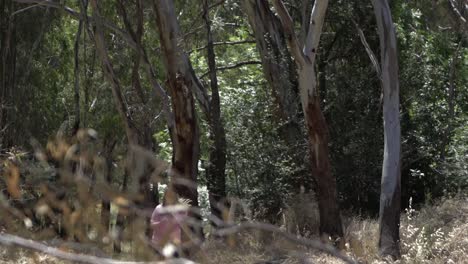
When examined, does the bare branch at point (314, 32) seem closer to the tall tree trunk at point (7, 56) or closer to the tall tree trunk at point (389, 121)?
the tall tree trunk at point (389, 121)

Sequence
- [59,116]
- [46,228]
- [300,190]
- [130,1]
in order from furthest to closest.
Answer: [59,116] → [130,1] → [300,190] → [46,228]

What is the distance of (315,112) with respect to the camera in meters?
12.3

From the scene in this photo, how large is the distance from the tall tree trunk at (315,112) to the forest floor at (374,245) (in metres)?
0.48

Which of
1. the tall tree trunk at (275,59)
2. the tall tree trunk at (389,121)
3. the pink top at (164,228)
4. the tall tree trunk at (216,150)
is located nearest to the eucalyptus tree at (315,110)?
the tall tree trunk at (389,121)

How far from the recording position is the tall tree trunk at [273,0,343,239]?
11.9m

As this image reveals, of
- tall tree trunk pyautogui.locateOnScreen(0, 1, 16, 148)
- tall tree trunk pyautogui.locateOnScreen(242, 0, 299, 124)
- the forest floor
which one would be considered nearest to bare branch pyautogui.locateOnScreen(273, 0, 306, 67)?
the forest floor

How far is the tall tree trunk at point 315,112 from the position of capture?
39.2ft

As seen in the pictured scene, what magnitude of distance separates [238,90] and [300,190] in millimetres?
3000

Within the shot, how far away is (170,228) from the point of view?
5.40 m

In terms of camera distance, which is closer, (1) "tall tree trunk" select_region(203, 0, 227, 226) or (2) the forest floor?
(2) the forest floor

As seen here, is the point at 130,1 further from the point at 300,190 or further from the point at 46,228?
the point at 46,228

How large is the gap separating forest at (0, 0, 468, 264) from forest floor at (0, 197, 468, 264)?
0.04 m

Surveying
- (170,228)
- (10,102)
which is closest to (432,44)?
(10,102)

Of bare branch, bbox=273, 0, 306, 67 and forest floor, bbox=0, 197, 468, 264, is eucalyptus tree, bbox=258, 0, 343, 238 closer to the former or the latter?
bare branch, bbox=273, 0, 306, 67
